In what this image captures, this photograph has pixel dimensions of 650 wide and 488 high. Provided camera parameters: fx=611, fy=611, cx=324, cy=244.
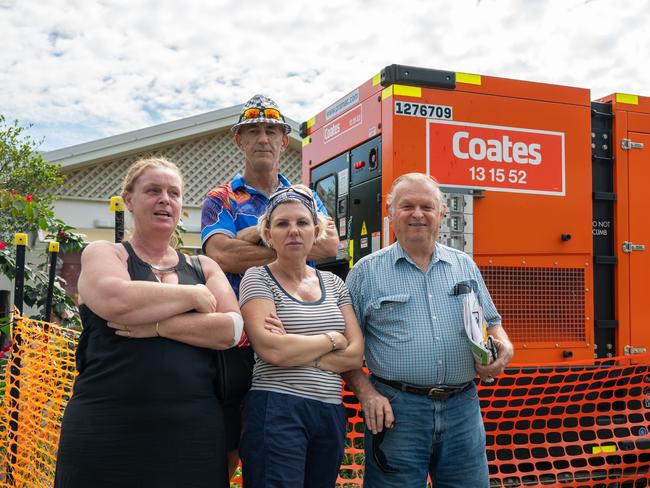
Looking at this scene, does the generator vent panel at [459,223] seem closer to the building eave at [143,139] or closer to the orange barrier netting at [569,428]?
the orange barrier netting at [569,428]

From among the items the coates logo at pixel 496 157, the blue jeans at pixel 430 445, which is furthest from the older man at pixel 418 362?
the coates logo at pixel 496 157

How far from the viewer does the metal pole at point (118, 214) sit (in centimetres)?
279

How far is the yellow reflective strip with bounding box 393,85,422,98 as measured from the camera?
14.1ft

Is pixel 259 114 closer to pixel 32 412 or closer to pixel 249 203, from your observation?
pixel 249 203

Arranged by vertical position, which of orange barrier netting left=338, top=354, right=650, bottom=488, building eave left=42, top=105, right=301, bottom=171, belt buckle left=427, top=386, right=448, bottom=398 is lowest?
orange barrier netting left=338, top=354, right=650, bottom=488

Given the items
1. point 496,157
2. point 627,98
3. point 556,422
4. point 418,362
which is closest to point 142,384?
point 418,362

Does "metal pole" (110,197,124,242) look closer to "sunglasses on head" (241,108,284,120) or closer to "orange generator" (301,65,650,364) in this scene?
"sunglasses on head" (241,108,284,120)

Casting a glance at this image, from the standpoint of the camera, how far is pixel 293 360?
85.0 inches

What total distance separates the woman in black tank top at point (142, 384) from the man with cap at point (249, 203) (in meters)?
0.49

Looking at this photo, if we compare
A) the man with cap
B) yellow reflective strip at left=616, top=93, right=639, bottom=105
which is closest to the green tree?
the man with cap

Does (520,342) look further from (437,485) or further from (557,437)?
(437,485)

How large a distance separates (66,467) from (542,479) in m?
3.50

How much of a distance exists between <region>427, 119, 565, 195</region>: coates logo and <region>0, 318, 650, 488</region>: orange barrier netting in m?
1.37

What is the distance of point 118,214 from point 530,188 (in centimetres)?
300
